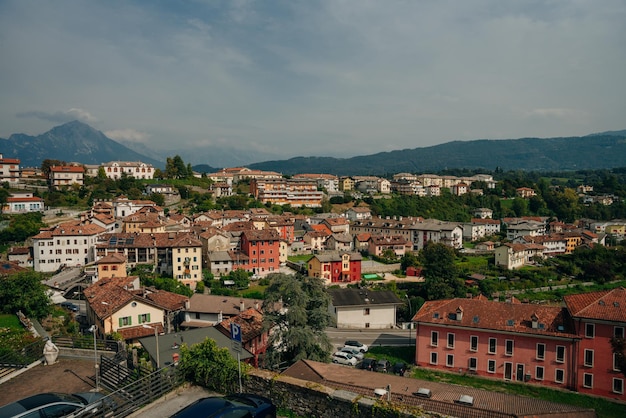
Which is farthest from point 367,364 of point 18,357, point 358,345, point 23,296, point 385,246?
point 385,246

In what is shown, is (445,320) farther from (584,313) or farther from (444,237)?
(444,237)

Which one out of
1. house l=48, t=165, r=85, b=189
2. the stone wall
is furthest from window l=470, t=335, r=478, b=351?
house l=48, t=165, r=85, b=189

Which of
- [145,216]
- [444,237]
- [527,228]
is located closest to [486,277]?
[444,237]

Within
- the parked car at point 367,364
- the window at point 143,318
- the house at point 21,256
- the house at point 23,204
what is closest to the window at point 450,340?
the parked car at point 367,364

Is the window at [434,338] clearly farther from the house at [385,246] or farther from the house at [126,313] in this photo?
the house at [385,246]

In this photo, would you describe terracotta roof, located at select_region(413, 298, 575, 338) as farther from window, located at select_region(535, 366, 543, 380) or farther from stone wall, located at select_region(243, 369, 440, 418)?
stone wall, located at select_region(243, 369, 440, 418)

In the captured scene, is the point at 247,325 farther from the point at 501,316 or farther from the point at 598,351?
the point at 598,351
